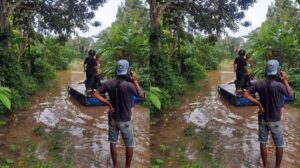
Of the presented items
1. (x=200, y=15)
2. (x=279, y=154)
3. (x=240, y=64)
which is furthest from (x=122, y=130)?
(x=200, y=15)

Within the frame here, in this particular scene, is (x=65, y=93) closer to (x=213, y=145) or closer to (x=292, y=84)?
(x=213, y=145)

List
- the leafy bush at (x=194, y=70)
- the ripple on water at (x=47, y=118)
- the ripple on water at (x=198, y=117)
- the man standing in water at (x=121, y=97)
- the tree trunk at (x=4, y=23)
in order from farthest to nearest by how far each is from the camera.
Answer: the tree trunk at (x=4, y=23)
the ripple on water at (x=47, y=118)
the ripple on water at (x=198, y=117)
the man standing in water at (x=121, y=97)
the leafy bush at (x=194, y=70)

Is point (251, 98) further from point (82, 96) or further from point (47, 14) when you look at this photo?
point (47, 14)

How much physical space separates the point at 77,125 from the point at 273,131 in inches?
120

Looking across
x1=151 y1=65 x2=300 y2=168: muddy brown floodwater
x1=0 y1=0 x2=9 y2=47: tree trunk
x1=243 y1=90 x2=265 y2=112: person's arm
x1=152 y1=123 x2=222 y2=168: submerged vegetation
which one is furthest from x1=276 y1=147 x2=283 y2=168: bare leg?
x1=0 y1=0 x2=9 y2=47: tree trunk

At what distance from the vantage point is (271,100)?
4.24m

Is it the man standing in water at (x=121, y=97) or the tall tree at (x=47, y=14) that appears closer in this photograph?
the man standing in water at (x=121, y=97)

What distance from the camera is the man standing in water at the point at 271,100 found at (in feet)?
13.7

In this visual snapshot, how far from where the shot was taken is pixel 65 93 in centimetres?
587

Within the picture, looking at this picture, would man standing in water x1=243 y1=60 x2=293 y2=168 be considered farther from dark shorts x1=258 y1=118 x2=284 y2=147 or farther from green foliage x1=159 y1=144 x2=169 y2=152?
green foliage x1=159 y1=144 x2=169 y2=152

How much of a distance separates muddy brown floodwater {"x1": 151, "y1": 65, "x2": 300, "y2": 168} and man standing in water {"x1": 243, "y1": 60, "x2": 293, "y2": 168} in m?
0.30

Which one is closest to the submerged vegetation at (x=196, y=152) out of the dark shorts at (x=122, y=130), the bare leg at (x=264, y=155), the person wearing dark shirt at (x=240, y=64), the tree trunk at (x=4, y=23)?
the dark shorts at (x=122, y=130)

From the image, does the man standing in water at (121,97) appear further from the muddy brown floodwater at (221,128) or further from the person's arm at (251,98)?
the person's arm at (251,98)

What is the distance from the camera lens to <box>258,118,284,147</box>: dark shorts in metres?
4.33
